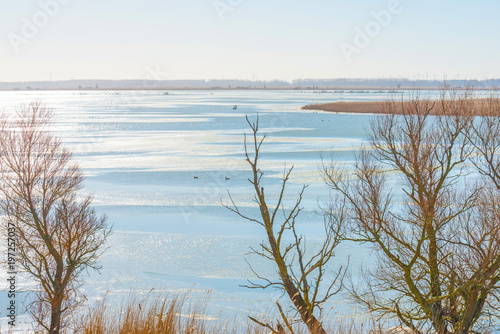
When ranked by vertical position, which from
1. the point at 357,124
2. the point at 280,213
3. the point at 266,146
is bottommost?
the point at 280,213

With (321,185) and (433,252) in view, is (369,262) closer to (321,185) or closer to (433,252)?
(433,252)

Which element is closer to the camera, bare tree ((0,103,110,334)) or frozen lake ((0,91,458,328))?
frozen lake ((0,91,458,328))

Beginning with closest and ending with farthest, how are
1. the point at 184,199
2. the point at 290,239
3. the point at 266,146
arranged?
the point at 290,239 → the point at 184,199 → the point at 266,146

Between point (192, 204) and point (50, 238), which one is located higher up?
point (192, 204)

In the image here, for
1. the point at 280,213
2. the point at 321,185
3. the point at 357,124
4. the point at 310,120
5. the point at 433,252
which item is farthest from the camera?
the point at 310,120

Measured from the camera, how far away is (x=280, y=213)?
23.1 metres

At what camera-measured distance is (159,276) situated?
16.0 metres

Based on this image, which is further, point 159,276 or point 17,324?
point 159,276

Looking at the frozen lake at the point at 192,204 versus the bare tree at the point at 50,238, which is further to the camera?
the bare tree at the point at 50,238

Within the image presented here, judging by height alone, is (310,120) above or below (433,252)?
above

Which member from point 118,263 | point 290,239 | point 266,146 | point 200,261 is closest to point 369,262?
point 290,239

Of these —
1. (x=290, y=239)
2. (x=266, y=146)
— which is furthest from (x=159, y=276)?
(x=266, y=146)

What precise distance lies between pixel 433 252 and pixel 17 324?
10.7 metres

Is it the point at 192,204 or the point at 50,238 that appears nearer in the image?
the point at 50,238
